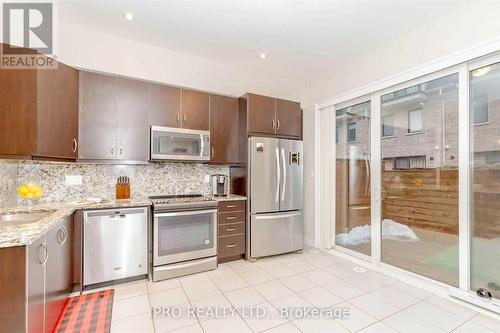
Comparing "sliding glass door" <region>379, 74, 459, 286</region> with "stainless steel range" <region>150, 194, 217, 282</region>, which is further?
"stainless steel range" <region>150, 194, 217, 282</region>

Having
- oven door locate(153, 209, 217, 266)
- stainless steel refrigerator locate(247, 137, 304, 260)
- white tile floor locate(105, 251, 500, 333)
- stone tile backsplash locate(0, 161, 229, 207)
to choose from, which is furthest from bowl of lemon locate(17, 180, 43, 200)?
stainless steel refrigerator locate(247, 137, 304, 260)

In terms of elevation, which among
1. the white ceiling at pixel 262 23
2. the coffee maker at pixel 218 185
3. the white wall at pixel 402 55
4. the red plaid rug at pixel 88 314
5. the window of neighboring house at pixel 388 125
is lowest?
the red plaid rug at pixel 88 314

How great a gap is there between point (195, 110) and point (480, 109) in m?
3.19

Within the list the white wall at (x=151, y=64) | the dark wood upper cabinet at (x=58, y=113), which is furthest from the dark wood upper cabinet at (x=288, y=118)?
the dark wood upper cabinet at (x=58, y=113)

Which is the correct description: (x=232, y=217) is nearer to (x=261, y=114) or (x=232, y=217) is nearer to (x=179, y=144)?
(x=179, y=144)

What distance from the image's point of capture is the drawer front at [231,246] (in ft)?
10.4

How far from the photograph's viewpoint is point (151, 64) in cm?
321

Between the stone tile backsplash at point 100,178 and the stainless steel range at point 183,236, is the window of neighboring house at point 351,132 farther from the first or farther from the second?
the stainless steel range at point 183,236

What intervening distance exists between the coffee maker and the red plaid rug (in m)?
1.71

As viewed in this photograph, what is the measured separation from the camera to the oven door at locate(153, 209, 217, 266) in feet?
8.96

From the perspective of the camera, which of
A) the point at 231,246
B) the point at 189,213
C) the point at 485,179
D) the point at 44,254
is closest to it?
the point at 44,254

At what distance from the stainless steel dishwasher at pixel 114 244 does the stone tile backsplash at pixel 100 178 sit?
0.64m

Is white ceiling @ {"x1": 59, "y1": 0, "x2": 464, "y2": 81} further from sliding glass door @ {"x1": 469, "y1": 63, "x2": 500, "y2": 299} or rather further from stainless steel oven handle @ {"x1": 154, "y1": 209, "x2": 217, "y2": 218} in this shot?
stainless steel oven handle @ {"x1": 154, "y1": 209, "x2": 217, "y2": 218}

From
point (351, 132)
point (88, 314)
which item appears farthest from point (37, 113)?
point (351, 132)
